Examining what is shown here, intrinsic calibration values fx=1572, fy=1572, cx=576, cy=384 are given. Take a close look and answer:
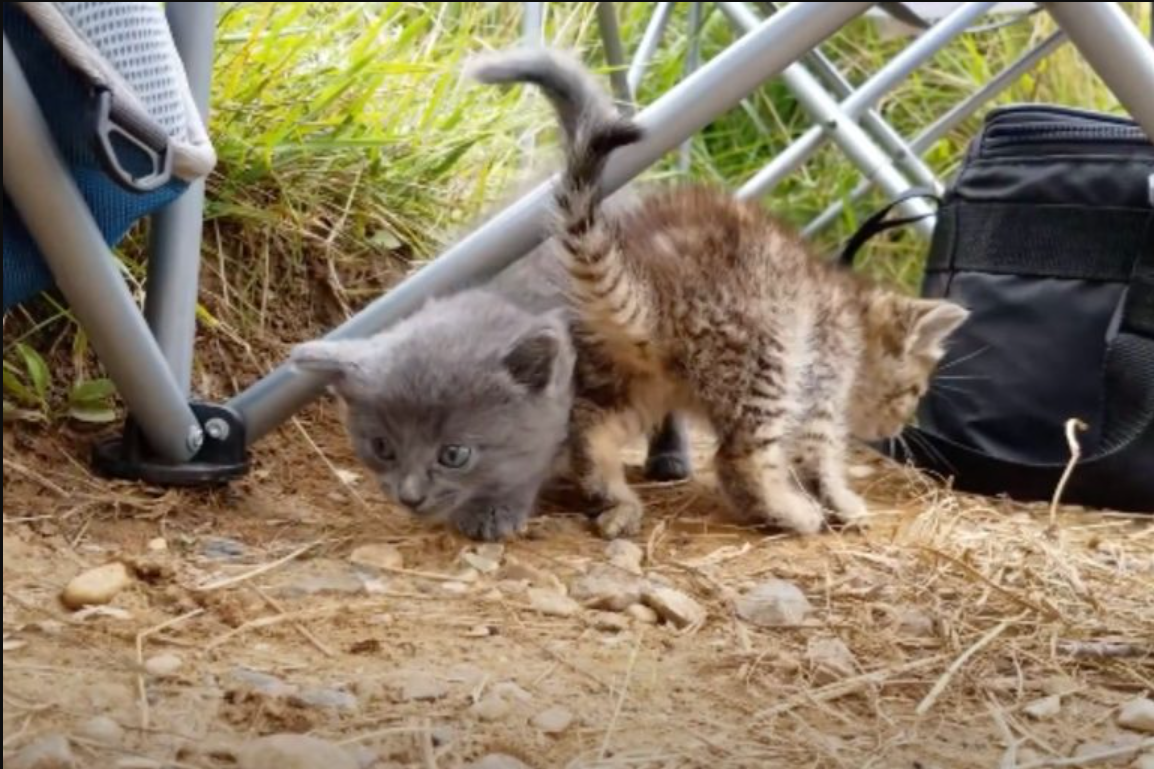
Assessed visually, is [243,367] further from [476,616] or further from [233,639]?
[233,639]

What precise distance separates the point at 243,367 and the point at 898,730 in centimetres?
93

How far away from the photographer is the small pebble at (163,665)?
2.84 feet

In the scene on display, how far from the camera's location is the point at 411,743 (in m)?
0.85

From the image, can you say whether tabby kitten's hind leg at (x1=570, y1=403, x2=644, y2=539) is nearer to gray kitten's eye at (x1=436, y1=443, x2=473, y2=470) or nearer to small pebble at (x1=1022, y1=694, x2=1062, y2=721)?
gray kitten's eye at (x1=436, y1=443, x2=473, y2=470)

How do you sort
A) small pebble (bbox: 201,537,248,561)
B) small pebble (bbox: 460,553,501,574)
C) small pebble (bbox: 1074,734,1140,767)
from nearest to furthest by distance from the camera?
small pebble (bbox: 1074,734,1140,767) < small pebble (bbox: 201,537,248,561) < small pebble (bbox: 460,553,501,574)

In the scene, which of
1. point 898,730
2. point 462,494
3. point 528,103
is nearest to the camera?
point 898,730

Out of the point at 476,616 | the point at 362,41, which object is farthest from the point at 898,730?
the point at 362,41

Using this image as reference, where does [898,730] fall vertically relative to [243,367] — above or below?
below

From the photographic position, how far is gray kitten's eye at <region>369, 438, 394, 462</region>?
1.60 metres

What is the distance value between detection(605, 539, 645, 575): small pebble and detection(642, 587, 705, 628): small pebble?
11cm

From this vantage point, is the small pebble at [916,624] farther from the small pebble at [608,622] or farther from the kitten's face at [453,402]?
the kitten's face at [453,402]

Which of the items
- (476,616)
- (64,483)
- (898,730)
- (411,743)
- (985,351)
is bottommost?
(985,351)

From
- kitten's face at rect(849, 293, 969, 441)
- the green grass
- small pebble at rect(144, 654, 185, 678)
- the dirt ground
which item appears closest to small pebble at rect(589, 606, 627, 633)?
the dirt ground

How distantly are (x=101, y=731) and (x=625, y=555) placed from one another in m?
0.81
